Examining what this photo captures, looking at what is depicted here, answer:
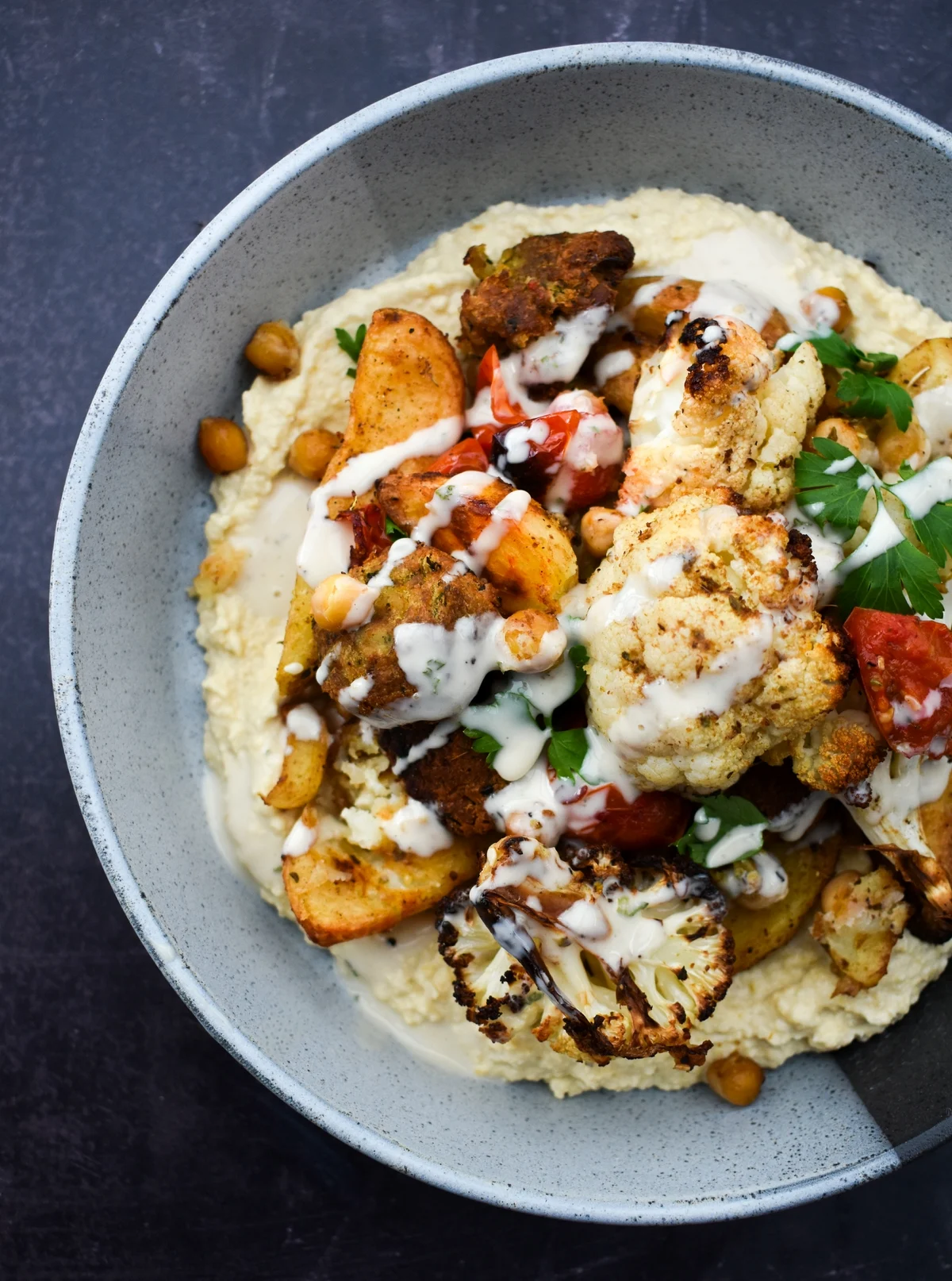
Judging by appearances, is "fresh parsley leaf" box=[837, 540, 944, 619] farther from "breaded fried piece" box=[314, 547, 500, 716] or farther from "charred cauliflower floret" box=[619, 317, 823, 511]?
"breaded fried piece" box=[314, 547, 500, 716]

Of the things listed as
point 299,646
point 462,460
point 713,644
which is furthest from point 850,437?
point 299,646

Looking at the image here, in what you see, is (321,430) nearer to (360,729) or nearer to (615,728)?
(360,729)

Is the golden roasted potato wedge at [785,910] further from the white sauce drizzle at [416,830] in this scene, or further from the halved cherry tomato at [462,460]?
the halved cherry tomato at [462,460]

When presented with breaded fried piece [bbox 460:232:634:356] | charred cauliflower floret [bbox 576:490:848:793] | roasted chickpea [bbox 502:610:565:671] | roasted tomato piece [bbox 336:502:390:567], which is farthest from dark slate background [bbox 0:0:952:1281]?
charred cauliflower floret [bbox 576:490:848:793]

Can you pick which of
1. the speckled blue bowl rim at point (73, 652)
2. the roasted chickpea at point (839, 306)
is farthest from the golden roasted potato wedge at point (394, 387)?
the roasted chickpea at point (839, 306)

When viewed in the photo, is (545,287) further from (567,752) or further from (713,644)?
(567,752)

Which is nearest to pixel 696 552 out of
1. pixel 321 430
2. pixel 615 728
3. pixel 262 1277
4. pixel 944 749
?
pixel 615 728
